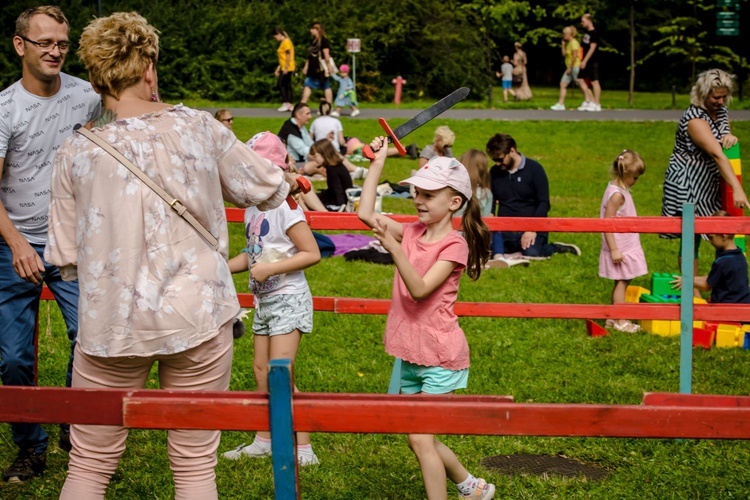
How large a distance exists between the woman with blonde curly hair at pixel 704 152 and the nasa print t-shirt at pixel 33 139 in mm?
4792

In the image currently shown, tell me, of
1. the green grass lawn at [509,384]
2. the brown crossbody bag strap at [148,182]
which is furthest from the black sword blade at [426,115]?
the green grass lawn at [509,384]

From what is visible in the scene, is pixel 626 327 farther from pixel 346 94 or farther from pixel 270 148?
pixel 346 94

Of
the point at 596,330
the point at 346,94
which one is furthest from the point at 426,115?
the point at 346,94

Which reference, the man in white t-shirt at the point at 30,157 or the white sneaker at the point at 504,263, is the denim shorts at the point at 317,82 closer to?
the white sneaker at the point at 504,263

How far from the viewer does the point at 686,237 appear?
5.30 metres

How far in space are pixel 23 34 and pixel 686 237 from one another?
348 cm

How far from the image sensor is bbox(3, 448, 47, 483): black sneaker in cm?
475

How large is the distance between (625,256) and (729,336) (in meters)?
1.18

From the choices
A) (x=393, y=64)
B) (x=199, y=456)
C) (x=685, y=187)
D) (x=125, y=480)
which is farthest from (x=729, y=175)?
(x=393, y=64)

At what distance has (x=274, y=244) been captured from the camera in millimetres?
4719

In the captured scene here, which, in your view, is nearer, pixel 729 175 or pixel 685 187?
pixel 729 175

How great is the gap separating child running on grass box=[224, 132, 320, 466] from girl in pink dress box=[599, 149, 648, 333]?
396cm

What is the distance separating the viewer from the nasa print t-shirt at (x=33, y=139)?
4283mm

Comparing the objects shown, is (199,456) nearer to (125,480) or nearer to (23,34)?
(125,480)
